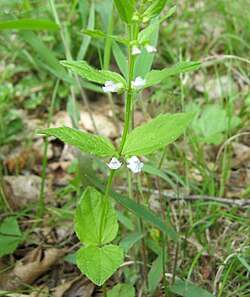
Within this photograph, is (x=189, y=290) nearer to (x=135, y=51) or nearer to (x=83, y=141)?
(x=83, y=141)

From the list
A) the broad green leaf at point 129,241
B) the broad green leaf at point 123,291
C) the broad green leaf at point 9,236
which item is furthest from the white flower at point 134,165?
the broad green leaf at point 9,236

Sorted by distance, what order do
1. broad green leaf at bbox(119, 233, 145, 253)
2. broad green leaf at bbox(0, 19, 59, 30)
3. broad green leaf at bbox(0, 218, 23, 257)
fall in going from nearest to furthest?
1. broad green leaf at bbox(0, 19, 59, 30)
2. broad green leaf at bbox(119, 233, 145, 253)
3. broad green leaf at bbox(0, 218, 23, 257)

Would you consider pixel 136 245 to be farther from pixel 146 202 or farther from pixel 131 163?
pixel 131 163

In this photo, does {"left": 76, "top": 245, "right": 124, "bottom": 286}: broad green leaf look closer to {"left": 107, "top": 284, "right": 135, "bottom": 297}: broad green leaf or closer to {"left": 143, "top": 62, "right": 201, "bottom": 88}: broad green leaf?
{"left": 107, "top": 284, "right": 135, "bottom": 297}: broad green leaf

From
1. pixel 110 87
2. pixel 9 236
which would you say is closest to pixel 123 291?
pixel 9 236

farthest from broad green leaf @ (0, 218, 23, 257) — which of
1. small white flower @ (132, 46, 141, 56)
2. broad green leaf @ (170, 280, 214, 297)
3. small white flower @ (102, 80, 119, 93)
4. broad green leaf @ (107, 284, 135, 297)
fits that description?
small white flower @ (132, 46, 141, 56)

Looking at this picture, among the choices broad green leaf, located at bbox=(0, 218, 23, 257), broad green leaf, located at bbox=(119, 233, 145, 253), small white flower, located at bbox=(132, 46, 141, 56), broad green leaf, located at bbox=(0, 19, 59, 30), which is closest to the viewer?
small white flower, located at bbox=(132, 46, 141, 56)

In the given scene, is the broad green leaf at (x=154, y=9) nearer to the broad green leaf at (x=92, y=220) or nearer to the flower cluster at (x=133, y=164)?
the flower cluster at (x=133, y=164)
